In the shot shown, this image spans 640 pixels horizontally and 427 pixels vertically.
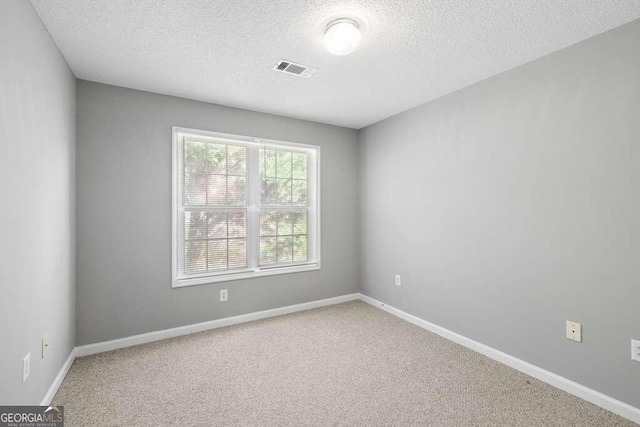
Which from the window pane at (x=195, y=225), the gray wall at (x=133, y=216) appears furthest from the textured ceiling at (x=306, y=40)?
the window pane at (x=195, y=225)

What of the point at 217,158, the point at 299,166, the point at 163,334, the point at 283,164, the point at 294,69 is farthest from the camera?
the point at 299,166

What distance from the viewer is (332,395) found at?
2.04 metres

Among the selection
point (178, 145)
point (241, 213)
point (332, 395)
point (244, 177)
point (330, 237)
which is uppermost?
point (178, 145)

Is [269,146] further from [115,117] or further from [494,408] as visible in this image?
[494,408]

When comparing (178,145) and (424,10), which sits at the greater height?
(424,10)

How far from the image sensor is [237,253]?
135 inches

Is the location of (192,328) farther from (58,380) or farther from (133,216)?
(133,216)

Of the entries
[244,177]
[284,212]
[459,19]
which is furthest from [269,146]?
[459,19]

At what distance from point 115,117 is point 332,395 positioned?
2.98 metres

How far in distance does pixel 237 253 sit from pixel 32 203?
1.92 metres

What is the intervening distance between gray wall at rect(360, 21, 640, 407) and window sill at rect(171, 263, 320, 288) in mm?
1289

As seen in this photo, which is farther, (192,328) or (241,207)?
(241,207)

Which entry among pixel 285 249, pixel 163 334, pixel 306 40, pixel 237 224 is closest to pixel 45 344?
pixel 163 334

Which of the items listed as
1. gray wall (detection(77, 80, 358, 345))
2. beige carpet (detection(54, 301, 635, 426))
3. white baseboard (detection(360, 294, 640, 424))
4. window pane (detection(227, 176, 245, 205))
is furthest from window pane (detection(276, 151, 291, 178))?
white baseboard (detection(360, 294, 640, 424))
